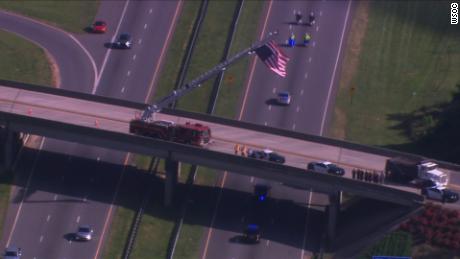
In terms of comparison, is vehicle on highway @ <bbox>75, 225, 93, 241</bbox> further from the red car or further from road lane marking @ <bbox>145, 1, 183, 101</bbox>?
the red car

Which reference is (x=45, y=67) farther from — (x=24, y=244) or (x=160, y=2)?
(x=24, y=244)

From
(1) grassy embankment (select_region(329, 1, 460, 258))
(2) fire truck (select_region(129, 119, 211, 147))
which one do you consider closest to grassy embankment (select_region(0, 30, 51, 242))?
(2) fire truck (select_region(129, 119, 211, 147))

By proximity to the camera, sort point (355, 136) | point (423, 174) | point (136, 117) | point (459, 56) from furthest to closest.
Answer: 1. point (459, 56)
2. point (355, 136)
3. point (136, 117)
4. point (423, 174)

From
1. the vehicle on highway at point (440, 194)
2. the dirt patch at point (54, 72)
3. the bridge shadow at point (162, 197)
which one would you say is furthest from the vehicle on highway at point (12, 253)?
the vehicle on highway at point (440, 194)

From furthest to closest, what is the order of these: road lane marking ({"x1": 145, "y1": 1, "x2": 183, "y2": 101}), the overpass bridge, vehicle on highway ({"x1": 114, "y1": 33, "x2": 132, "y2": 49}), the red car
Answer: the red car, vehicle on highway ({"x1": 114, "y1": 33, "x2": 132, "y2": 49}), road lane marking ({"x1": 145, "y1": 1, "x2": 183, "y2": 101}), the overpass bridge

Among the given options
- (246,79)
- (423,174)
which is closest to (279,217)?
(423,174)

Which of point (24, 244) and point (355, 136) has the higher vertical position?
point (355, 136)
